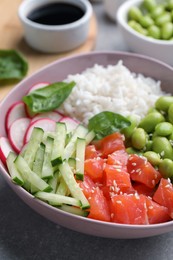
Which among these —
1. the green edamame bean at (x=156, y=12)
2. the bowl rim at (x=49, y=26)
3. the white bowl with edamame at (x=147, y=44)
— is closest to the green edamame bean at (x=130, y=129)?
the white bowl with edamame at (x=147, y=44)

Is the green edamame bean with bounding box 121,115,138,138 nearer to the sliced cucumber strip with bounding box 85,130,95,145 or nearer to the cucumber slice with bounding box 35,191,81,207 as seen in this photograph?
the sliced cucumber strip with bounding box 85,130,95,145

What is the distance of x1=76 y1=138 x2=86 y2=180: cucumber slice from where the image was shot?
150cm

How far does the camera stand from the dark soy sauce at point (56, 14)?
7.44 ft

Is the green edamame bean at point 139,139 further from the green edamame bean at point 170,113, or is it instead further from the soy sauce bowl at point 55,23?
the soy sauce bowl at point 55,23

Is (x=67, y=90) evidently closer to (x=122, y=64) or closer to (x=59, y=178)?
(x=122, y=64)

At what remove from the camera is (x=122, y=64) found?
2.08 metres

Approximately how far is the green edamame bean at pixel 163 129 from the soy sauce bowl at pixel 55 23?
0.75 m

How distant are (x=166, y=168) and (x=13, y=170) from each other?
0.50 meters

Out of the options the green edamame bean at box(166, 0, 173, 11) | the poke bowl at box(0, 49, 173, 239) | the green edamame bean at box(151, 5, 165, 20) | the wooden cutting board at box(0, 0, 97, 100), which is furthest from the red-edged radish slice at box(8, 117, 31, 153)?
the green edamame bean at box(166, 0, 173, 11)

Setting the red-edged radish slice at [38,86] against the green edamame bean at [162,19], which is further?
the green edamame bean at [162,19]

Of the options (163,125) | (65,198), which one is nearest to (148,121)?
(163,125)

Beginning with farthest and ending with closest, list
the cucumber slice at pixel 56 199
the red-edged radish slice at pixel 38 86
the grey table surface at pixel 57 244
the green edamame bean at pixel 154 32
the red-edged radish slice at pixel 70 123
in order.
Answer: the green edamame bean at pixel 154 32, the red-edged radish slice at pixel 38 86, the red-edged radish slice at pixel 70 123, the grey table surface at pixel 57 244, the cucumber slice at pixel 56 199

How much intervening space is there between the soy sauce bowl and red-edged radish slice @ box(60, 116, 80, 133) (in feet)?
1.77

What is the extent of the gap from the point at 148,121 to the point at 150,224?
Answer: 1.38ft
